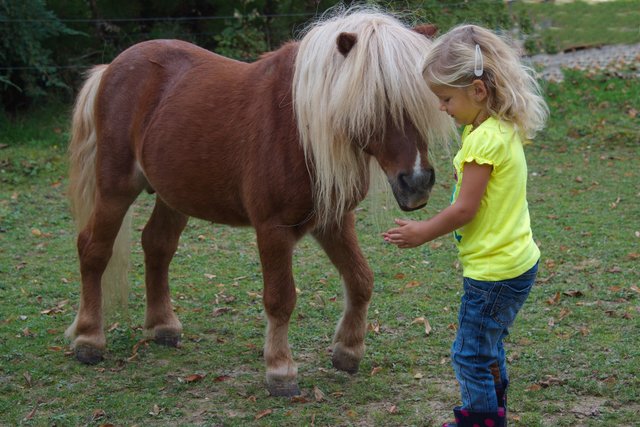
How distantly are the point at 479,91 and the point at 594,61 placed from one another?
10634 mm

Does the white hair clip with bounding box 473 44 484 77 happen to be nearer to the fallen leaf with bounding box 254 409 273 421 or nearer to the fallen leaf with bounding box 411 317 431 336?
the fallen leaf with bounding box 254 409 273 421

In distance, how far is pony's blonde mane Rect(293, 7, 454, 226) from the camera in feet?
11.2

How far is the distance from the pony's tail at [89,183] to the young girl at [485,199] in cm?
248

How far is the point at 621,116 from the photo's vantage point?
10.5m

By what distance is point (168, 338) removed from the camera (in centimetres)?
488

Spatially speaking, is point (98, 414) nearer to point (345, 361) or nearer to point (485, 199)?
point (345, 361)

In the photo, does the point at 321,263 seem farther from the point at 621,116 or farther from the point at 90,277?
the point at 621,116

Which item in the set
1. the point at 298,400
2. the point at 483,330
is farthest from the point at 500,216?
the point at 298,400

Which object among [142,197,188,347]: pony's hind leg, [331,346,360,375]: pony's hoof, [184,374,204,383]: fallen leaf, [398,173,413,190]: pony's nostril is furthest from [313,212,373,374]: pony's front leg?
[142,197,188,347]: pony's hind leg

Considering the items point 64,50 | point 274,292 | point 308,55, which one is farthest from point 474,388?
point 64,50

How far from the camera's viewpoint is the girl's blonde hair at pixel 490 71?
292cm

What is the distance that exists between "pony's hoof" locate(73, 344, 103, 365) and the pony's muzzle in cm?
223

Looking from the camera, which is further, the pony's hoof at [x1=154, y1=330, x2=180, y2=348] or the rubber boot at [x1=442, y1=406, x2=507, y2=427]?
the pony's hoof at [x1=154, y1=330, x2=180, y2=348]

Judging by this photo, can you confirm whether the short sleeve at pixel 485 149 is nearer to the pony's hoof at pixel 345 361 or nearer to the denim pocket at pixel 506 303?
the denim pocket at pixel 506 303
